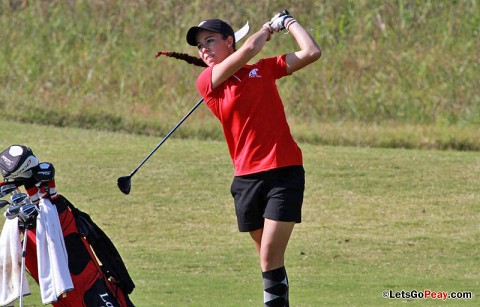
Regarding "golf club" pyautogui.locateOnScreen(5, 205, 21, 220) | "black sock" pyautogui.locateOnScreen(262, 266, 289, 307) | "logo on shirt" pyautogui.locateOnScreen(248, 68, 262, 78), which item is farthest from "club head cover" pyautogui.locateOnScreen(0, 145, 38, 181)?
"black sock" pyautogui.locateOnScreen(262, 266, 289, 307)

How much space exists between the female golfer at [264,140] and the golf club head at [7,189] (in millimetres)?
1085

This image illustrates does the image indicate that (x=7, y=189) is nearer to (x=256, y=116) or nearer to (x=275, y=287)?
(x=256, y=116)

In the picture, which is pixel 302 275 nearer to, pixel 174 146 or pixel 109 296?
pixel 109 296

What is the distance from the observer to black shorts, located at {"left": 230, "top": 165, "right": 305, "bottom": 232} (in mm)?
5824

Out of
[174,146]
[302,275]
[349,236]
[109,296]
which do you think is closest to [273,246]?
[109,296]

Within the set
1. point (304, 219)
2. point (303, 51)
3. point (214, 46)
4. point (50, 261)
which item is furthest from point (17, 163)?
point (304, 219)

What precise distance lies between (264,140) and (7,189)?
131 cm

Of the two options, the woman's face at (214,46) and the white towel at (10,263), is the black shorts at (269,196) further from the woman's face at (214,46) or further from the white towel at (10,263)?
the white towel at (10,263)

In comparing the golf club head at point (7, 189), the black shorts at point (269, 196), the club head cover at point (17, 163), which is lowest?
the black shorts at point (269, 196)

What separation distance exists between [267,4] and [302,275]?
37.7 feet

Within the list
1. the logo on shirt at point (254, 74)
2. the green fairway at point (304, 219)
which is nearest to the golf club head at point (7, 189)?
the logo on shirt at point (254, 74)

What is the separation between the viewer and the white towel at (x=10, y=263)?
18.7 ft

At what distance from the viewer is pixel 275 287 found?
5.89m

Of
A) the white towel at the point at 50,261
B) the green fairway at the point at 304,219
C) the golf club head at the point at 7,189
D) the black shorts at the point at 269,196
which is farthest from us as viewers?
the green fairway at the point at 304,219
